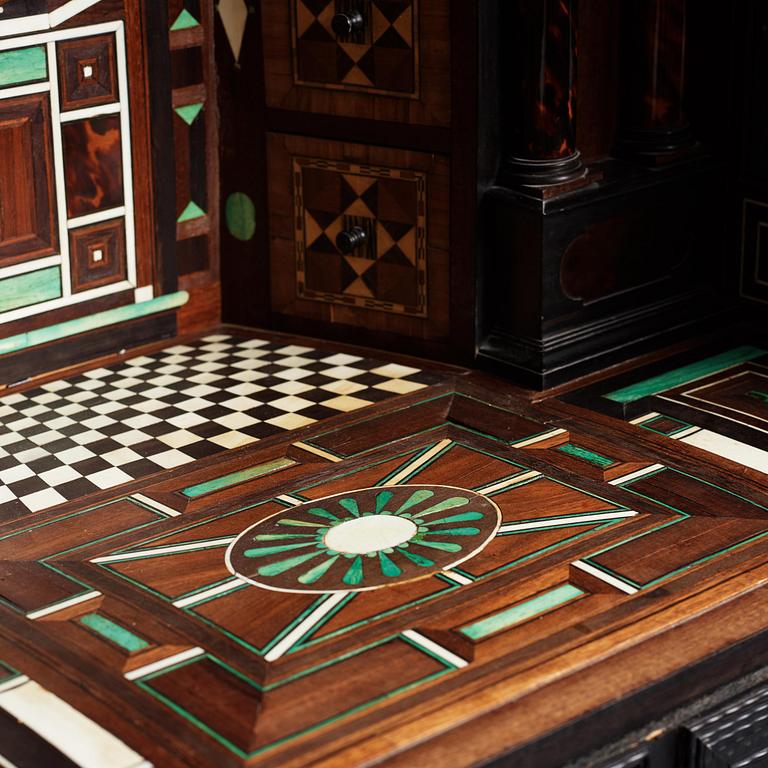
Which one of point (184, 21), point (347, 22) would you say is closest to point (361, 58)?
point (347, 22)

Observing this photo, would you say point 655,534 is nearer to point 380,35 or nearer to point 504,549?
point 504,549

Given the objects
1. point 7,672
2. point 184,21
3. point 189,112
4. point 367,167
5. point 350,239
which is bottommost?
point 7,672

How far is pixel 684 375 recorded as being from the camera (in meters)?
4.24

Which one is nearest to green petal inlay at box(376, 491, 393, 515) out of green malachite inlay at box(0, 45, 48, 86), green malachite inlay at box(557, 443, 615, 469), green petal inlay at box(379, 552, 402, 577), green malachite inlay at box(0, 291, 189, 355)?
green petal inlay at box(379, 552, 402, 577)

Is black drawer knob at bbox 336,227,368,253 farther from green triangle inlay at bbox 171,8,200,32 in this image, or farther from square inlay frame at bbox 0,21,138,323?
green triangle inlay at bbox 171,8,200,32

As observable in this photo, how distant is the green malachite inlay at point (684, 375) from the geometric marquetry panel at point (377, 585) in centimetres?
28

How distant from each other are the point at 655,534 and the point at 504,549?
0.35m

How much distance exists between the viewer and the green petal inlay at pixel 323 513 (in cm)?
333

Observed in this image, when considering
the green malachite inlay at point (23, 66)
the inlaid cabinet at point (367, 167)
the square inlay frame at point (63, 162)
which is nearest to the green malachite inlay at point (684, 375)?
the inlaid cabinet at point (367, 167)

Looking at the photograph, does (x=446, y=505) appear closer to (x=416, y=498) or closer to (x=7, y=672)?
(x=416, y=498)

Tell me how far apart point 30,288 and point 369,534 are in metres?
1.56

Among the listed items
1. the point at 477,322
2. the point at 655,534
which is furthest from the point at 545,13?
the point at 655,534

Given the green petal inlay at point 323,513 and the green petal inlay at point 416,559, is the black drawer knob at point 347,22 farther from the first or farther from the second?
the green petal inlay at point 416,559

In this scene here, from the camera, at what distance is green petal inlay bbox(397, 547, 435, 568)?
122 inches
